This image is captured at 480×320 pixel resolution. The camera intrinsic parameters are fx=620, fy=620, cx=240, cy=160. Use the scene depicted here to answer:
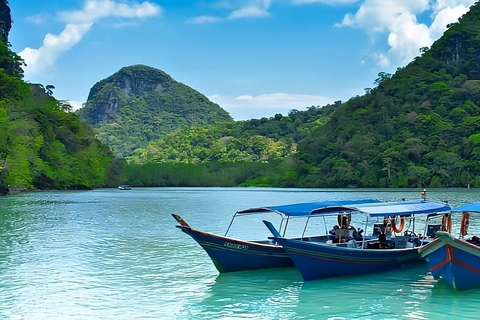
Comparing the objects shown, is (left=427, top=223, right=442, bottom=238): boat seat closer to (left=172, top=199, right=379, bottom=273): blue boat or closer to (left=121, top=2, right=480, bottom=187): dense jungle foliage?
(left=172, top=199, right=379, bottom=273): blue boat

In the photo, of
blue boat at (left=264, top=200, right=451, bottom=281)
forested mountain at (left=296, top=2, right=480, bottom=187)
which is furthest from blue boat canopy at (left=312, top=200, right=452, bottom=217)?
forested mountain at (left=296, top=2, right=480, bottom=187)

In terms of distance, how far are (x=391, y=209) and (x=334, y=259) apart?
232 centimetres

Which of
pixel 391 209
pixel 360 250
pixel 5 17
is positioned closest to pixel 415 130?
pixel 5 17

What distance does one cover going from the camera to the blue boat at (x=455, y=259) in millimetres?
14789

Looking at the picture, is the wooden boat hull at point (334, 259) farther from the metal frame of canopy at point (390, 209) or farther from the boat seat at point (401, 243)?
the boat seat at point (401, 243)

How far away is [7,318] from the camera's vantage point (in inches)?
535

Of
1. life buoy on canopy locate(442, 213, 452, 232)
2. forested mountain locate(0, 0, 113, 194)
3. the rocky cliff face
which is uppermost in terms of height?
the rocky cliff face

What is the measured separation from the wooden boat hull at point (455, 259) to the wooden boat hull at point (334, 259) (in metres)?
1.62

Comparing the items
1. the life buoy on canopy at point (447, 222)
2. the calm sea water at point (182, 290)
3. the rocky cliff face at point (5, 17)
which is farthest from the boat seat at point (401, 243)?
the rocky cliff face at point (5, 17)

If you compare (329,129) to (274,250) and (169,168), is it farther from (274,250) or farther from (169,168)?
(274,250)

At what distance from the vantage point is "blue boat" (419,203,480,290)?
582 inches

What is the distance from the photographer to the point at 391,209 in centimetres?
1758

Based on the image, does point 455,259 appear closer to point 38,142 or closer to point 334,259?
point 334,259

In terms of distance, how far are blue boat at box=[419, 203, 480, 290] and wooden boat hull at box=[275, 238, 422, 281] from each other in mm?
1591
